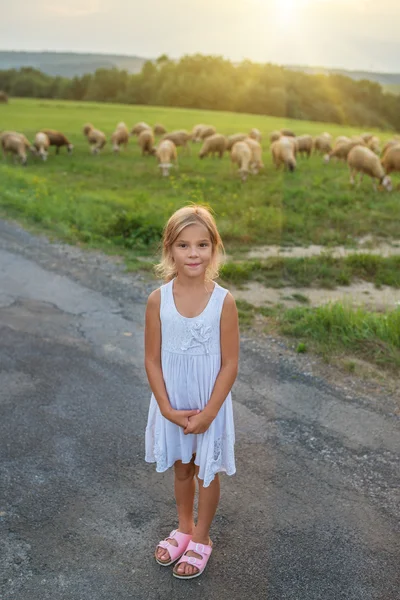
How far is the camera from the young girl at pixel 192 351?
2.79m

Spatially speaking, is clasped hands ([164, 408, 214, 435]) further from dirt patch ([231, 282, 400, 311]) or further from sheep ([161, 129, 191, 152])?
sheep ([161, 129, 191, 152])

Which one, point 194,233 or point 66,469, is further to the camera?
point 66,469

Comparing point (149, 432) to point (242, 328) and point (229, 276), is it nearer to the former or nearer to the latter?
point (242, 328)

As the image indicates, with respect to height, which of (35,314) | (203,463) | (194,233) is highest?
(194,233)

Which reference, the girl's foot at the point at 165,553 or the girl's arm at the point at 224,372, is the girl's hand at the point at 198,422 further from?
the girl's foot at the point at 165,553

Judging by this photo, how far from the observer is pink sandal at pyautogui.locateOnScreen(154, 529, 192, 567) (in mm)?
3107

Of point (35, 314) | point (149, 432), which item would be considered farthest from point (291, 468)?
point (35, 314)

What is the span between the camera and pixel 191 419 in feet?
9.34

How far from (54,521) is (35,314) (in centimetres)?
383

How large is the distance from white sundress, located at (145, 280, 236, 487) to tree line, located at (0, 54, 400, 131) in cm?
6472

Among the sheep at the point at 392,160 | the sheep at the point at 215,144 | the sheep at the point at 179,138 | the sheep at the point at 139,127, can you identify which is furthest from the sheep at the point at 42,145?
the sheep at the point at 392,160

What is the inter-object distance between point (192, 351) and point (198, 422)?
0.33 m

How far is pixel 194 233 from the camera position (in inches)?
108

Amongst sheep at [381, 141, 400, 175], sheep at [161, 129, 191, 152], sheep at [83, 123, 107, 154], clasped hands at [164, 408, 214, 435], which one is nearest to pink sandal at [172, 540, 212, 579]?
clasped hands at [164, 408, 214, 435]
